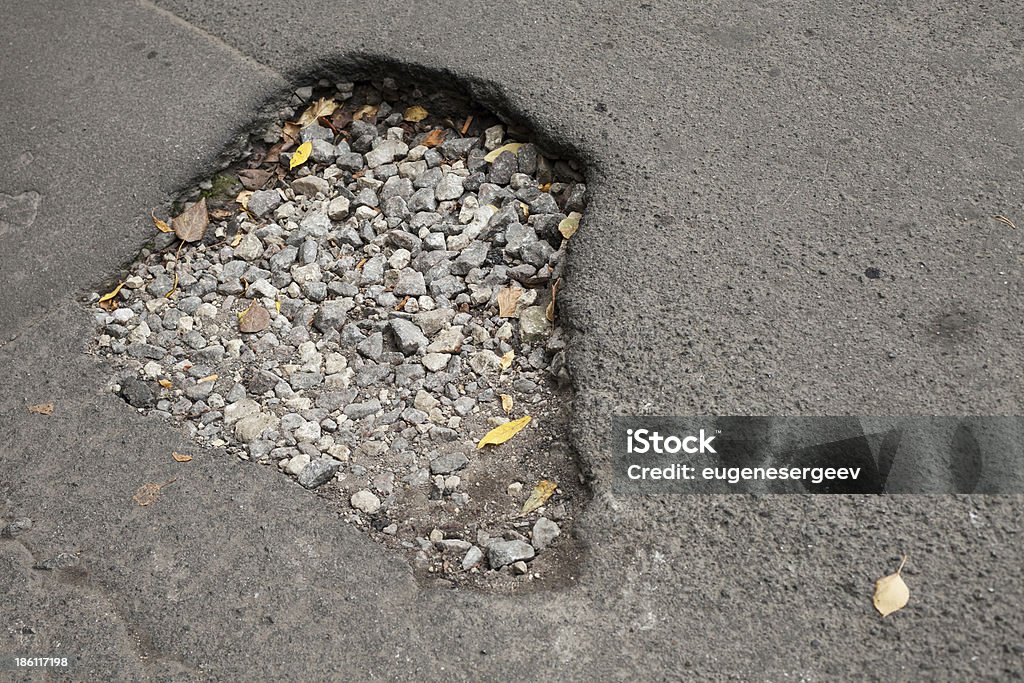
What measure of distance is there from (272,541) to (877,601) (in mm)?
1450

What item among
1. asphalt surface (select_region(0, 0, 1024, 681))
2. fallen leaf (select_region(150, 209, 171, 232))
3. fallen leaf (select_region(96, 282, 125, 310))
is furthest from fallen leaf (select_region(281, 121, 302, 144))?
fallen leaf (select_region(96, 282, 125, 310))

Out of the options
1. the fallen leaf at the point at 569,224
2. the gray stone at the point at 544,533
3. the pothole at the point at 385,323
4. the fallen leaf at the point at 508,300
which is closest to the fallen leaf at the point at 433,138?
the pothole at the point at 385,323

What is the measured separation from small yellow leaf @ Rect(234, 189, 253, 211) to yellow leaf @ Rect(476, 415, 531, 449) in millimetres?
1356

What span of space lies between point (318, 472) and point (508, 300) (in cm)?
81

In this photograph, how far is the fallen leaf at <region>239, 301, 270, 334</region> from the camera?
304cm

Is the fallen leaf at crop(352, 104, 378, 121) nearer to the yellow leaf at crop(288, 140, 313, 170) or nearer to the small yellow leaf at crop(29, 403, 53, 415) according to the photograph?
the yellow leaf at crop(288, 140, 313, 170)

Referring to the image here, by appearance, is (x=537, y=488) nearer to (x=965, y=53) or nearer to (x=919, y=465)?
(x=919, y=465)

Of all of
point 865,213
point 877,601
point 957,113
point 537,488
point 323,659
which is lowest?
point 323,659

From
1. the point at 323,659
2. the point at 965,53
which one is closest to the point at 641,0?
the point at 965,53

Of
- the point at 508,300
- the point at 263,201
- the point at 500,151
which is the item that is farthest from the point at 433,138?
the point at 508,300

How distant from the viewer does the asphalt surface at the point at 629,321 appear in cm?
218

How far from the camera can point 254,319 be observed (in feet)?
10.0

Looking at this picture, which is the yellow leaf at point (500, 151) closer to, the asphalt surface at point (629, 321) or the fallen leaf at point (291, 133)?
the asphalt surface at point (629, 321)

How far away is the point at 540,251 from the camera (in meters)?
3.05
